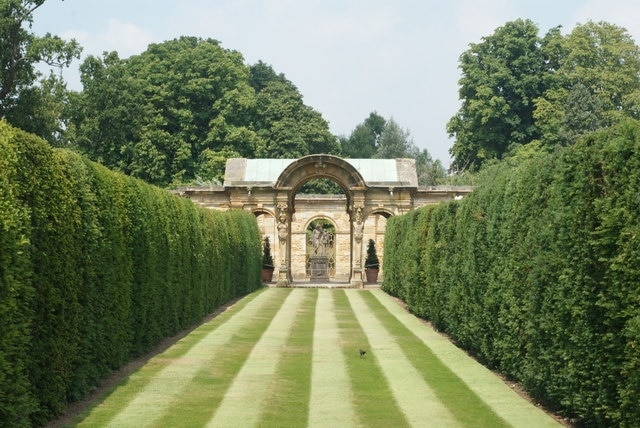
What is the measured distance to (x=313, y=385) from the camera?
11742 mm

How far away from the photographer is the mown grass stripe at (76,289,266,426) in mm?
9867

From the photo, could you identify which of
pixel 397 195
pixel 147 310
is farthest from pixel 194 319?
pixel 397 195

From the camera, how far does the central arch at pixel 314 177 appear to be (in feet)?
125

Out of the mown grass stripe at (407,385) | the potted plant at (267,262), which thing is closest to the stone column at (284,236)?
the potted plant at (267,262)

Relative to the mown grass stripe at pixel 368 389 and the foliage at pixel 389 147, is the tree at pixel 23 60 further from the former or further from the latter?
the foliage at pixel 389 147

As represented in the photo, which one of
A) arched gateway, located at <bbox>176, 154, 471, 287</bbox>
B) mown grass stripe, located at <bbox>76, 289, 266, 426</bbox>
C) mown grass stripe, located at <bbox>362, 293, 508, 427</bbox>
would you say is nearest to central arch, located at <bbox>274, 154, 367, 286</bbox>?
arched gateway, located at <bbox>176, 154, 471, 287</bbox>

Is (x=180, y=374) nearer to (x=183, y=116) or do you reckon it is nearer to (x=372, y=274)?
(x=372, y=274)

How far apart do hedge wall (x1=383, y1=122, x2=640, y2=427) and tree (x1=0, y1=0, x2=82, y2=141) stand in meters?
25.0

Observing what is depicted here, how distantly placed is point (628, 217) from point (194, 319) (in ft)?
44.2

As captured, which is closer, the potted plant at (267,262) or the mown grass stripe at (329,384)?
the mown grass stripe at (329,384)

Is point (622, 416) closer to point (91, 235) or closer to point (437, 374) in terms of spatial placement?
point (437, 374)

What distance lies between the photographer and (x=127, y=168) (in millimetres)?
53219

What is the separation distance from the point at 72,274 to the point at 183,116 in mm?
47748

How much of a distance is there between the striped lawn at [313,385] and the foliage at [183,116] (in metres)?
31.9
